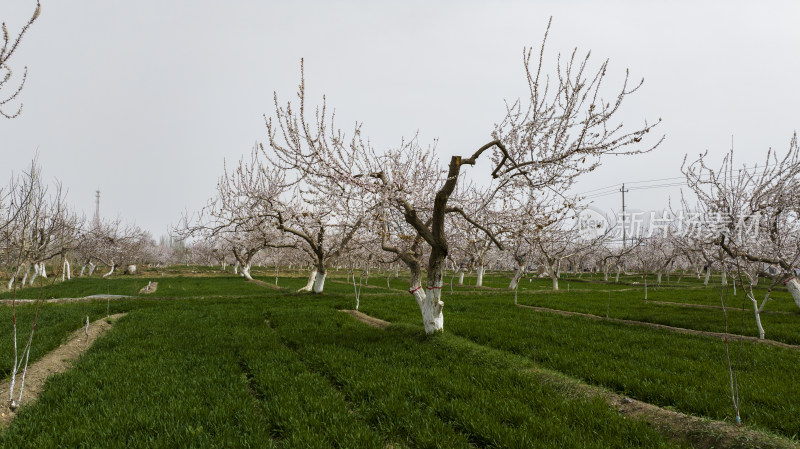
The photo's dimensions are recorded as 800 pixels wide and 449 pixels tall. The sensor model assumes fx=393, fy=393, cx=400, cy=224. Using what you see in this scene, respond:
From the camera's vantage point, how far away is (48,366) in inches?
348

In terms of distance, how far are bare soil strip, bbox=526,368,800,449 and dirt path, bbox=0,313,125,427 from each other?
9.74 m

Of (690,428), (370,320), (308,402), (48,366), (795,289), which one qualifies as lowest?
(370,320)

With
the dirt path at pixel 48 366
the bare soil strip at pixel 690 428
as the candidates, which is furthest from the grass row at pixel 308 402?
the bare soil strip at pixel 690 428

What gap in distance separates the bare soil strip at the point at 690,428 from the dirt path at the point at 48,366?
974 centimetres

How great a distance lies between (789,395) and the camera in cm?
693

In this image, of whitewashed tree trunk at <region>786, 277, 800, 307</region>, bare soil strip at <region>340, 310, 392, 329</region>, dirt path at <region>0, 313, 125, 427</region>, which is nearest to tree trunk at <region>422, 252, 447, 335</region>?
bare soil strip at <region>340, 310, 392, 329</region>

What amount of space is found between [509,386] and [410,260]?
6.41 metres

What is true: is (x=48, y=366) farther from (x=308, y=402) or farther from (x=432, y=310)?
(x=432, y=310)

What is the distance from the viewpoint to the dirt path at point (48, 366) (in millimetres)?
6738

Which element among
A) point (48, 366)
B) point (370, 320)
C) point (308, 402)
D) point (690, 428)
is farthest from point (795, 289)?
point (48, 366)

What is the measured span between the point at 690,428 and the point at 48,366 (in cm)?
1249

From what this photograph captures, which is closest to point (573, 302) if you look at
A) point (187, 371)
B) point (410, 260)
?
point (410, 260)

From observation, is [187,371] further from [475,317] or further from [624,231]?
[624,231]

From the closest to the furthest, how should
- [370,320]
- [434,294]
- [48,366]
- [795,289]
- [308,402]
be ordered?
[308,402], [48,366], [434,294], [370,320], [795,289]
